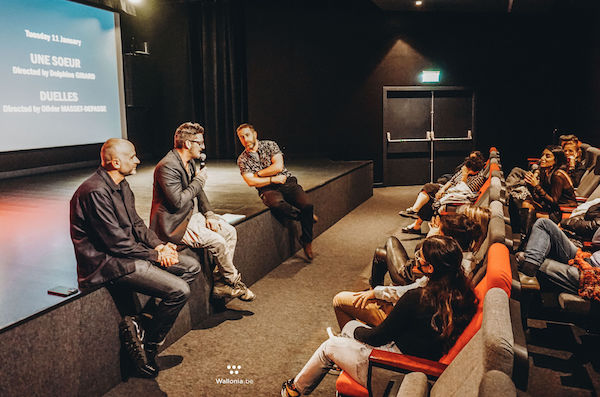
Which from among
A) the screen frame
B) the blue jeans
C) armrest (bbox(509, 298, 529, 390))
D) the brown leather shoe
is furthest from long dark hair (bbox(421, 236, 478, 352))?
the screen frame

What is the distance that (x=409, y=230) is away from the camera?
666 cm

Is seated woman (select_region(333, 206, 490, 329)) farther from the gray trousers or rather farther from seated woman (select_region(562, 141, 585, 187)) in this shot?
seated woman (select_region(562, 141, 585, 187))

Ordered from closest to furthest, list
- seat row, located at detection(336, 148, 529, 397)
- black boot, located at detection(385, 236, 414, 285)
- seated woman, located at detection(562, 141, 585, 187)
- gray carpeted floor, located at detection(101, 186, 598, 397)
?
seat row, located at detection(336, 148, 529, 397)
gray carpeted floor, located at detection(101, 186, 598, 397)
black boot, located at detection(385, 236, 414, 285)
seated woman, located at detection(562, 141, 585, 187)

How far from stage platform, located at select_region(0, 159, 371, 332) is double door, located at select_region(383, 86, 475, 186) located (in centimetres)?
138

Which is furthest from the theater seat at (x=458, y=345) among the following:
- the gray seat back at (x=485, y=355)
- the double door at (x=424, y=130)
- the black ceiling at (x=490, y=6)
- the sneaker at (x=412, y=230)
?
the double door at (x=424, y=130)

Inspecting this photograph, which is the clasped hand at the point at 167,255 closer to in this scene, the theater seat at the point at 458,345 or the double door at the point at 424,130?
the theater seat at the point at 458,345

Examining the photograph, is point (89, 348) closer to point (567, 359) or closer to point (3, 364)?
point (3, 364)

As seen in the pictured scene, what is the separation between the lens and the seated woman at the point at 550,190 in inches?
199

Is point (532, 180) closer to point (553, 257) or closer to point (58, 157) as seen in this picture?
point (553, 257)

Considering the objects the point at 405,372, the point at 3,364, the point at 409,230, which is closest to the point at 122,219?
the point at 3,364

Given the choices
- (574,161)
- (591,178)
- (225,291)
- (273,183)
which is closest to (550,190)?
(591,178)

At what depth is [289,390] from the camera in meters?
2.76

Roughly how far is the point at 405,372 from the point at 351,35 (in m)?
8.71

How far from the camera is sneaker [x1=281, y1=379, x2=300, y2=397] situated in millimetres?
2746
